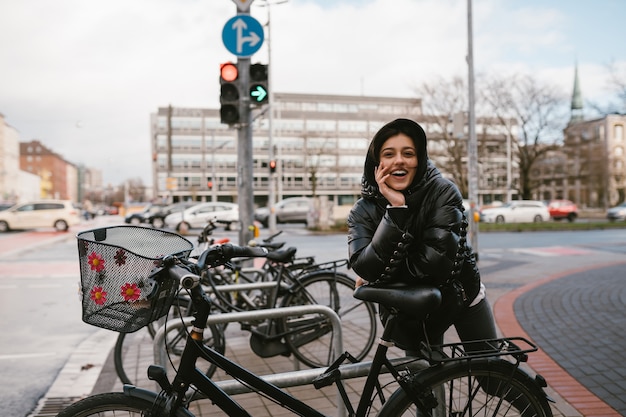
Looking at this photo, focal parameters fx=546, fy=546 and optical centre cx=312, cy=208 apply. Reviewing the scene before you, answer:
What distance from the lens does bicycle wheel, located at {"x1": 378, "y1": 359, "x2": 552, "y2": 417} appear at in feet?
7.11

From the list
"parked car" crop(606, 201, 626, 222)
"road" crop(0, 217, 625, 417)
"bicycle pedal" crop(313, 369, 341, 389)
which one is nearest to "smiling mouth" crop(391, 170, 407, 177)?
"bicycle pedal" crop(313, 369, 341, 389)

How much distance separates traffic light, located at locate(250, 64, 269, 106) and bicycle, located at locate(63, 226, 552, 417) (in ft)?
17.6

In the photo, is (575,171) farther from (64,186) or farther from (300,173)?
(64,186)

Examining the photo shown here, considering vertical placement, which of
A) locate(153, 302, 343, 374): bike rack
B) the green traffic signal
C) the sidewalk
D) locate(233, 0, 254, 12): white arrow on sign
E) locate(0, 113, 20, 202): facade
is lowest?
the sidewalk

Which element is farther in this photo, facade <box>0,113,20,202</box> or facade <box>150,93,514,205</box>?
facade <box>0,113,20,202</box>

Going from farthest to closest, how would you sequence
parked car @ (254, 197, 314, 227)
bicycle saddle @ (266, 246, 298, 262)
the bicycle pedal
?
parked car @ (254, 197, 314, 227)
bicycle saddle @ (266, 246, 298, 262)
the bicycle pedal

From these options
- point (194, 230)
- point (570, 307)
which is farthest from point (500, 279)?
point (194, 230)

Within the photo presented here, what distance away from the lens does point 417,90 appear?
3803cm

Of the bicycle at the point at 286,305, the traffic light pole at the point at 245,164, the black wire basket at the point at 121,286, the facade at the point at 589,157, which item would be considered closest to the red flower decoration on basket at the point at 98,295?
the black wire basket at the point at 121,286

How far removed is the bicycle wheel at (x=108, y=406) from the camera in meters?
1.95

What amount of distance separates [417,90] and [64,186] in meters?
154

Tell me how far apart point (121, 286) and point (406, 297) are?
1.09 metres

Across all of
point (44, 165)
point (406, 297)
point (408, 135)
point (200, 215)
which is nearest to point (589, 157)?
point (200, 215)

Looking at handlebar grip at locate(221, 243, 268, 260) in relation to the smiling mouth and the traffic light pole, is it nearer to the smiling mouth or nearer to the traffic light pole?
the smiling mouth
